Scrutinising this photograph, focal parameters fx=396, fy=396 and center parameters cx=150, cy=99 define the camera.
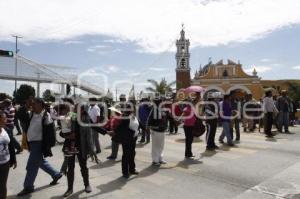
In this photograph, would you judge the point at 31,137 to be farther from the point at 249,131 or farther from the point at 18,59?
the point at 18,59

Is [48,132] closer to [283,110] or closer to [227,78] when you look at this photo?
[283,110]

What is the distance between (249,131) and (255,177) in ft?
30.3

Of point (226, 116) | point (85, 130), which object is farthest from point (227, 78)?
point (85, 130)

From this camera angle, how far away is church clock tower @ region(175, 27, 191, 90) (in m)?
65.9

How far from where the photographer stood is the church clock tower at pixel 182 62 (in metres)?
65.9

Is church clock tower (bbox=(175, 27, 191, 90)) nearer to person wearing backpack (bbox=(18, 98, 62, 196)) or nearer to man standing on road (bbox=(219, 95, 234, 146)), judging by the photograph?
man standing on road (bbox=(219, 95, 234, 146))

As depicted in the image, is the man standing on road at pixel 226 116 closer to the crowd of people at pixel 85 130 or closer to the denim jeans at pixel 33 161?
the crowd of people at pixel 85 130

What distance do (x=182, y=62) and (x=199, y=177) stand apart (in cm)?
5977

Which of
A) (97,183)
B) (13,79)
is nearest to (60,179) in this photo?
(97,183)

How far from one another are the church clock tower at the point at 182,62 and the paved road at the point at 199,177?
54.8 metres

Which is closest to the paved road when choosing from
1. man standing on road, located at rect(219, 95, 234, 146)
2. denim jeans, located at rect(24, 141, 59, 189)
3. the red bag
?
denim jeans, located at rect(24, 141, 59, 189)

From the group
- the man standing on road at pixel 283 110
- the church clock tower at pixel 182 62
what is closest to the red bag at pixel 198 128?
the man standing on road at pixel 283 110

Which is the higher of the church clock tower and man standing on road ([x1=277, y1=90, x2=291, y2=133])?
the church clock tower

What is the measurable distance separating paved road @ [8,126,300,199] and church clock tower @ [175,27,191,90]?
5485 cm
